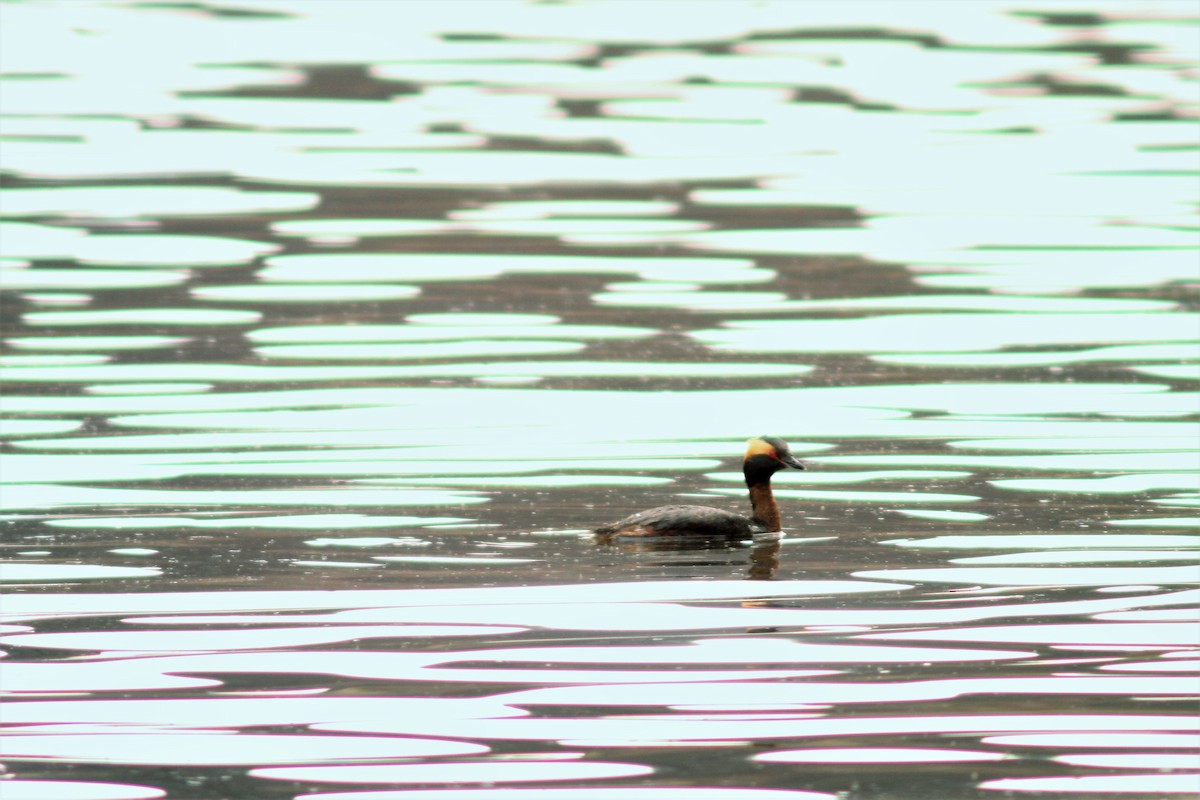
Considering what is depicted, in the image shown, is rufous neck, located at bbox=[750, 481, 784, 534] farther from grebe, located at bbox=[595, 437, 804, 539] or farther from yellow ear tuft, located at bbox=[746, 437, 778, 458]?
yellow ear tuft, located at bbox=[746, 437, 778, 458]

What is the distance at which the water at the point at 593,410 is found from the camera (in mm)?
9570

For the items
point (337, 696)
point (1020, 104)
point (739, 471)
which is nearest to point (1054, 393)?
point (739, 471)

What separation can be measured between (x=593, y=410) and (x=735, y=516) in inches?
175

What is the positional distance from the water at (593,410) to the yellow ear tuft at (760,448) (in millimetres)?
474

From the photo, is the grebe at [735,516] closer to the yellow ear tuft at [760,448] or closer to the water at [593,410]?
the yellow ear tuft at [760,448]

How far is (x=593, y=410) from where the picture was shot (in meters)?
17.5

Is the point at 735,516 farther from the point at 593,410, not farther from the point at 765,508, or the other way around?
the point at 593,410

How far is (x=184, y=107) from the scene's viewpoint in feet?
103

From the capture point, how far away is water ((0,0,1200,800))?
31.4ft

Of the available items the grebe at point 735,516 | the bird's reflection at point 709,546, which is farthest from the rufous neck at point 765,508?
the bird's reflection at point 709,546

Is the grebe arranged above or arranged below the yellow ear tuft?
below

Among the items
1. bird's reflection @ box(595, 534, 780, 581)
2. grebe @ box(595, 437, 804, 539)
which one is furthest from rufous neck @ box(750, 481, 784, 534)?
bird's reflection @ box(595, 534, 780, 581)

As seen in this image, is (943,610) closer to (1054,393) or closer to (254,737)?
(254,737)

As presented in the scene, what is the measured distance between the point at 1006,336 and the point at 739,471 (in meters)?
5.31
